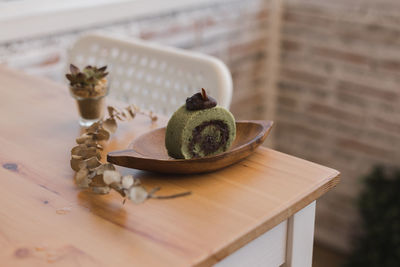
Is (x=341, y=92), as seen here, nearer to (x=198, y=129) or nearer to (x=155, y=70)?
(x=155, y=70)

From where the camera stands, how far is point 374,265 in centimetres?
248

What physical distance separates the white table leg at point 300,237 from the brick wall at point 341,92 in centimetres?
177

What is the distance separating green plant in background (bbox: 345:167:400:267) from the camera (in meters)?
2.43

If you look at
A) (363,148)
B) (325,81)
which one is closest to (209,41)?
(325,81)

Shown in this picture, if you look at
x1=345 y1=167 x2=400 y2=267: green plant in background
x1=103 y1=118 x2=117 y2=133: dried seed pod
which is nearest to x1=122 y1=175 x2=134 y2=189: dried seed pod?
x1=103 y1=118 x2=117 y2=133: dried seed pod

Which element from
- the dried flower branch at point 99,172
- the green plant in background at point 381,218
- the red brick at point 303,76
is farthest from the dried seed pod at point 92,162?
the red brick at point 303,76

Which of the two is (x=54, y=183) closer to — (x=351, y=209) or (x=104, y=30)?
(x=104, y=30)

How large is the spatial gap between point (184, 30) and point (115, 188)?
1649 millimetres

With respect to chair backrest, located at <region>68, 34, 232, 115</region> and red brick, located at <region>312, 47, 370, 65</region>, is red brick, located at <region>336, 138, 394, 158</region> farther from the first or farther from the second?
chair backrest, located at <region>68, 34, 232, 115</region>

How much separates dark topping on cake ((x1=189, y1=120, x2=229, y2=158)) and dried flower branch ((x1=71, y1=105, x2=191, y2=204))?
0.09 m

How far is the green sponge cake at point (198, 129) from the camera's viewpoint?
0.83 meters

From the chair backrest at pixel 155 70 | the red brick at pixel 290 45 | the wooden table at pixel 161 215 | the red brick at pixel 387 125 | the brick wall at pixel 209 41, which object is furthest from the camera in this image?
the red brick at pixel 290 45

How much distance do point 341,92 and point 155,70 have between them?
4.82ft

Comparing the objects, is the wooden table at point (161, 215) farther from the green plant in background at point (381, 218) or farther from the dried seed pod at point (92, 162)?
the green plant in background at point (381, 218)
